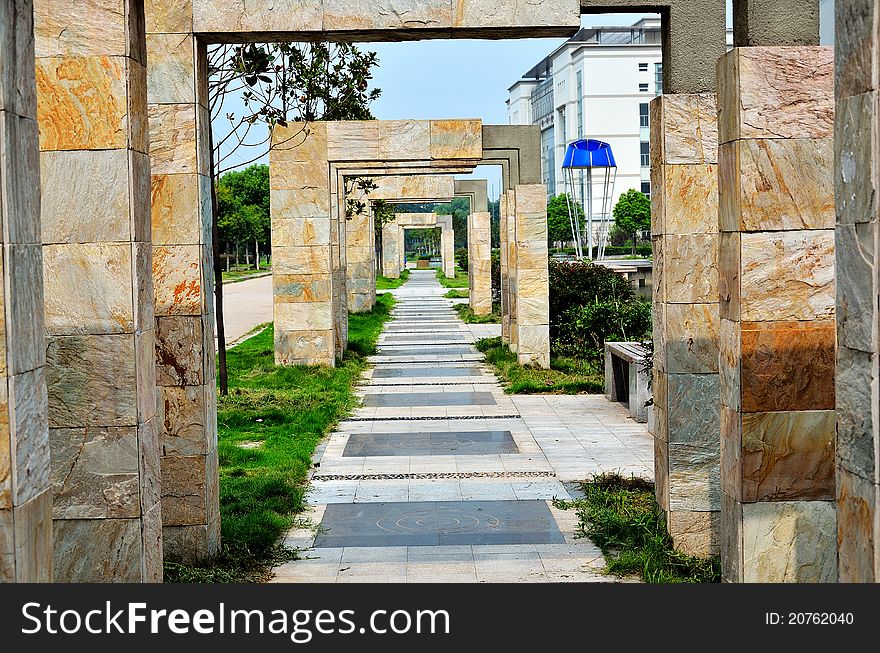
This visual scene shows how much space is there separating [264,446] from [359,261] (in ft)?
60.7

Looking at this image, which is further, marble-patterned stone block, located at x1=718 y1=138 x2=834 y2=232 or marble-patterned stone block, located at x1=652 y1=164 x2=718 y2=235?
marble-patterned stone block, located at x1=652 y1=164 x2=718 y2=235

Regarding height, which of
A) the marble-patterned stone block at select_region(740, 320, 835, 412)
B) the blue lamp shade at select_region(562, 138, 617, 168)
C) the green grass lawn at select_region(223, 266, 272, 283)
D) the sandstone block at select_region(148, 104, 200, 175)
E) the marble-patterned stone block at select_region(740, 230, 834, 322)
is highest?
the blue lamp shade at select_region(562, 138, 617, 168)

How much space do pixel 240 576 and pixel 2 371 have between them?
3154mm

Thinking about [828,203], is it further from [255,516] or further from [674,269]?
[255,516]

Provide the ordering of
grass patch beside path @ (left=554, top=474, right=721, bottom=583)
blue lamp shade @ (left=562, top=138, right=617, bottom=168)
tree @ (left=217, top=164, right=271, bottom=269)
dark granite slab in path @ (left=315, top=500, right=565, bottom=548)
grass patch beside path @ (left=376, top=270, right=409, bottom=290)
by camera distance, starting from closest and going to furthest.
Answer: grass patch beside path @ (left=554, top=474, right=721, bottom=583) < dark granite slab in path @ (left=315, top=500, right=565, bottom=548) < blue lamp shade @ (left=562, top=138, right=617, bottom=168) < grass patch beside path @ (left=376, top=270, right=409, bottom=290) < tree @ (left=217, top=164, right=271, bottom=269)

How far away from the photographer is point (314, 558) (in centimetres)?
663

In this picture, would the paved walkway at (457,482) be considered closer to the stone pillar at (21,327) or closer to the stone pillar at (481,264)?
the stone pillar at (21,327)

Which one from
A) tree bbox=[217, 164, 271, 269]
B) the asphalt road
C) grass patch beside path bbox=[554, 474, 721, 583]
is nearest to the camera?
grass patch beside path bbox=[554, 474, 721, 583]

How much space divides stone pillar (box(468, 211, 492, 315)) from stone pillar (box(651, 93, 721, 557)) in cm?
2245

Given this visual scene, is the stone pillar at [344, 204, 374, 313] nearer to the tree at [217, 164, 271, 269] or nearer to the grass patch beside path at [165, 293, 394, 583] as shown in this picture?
the grass patch beside path at [165, 293, 394, 583]

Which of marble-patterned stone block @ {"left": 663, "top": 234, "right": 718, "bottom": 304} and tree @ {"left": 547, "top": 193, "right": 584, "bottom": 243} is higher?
tree @ {"left": 547, "top": 193, "right": 584, "bottom": 243}

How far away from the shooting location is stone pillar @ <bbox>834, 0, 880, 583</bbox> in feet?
10.5

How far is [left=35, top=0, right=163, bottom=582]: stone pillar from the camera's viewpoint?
477 centimetres

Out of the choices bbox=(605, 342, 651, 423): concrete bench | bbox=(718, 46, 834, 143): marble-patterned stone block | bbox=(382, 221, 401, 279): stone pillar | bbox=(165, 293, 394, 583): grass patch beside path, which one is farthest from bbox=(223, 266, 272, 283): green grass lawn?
bbox=(718, 46, 834, 143): marble-patterned stone block
